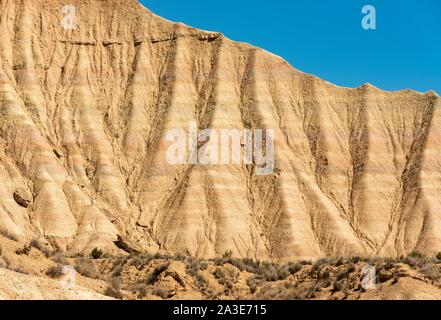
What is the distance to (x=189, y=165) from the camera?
225 feet

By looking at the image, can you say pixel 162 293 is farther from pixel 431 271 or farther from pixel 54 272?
pixel 431 271

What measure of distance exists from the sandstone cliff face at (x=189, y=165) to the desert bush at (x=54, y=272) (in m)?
28.8

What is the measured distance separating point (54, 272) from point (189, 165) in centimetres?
4147

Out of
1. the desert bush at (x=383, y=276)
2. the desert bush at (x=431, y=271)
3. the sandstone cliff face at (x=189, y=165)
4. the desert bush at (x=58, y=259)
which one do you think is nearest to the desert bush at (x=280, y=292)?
the desert bush at (x=383, y=276)

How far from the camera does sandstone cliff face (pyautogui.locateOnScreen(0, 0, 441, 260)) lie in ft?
207

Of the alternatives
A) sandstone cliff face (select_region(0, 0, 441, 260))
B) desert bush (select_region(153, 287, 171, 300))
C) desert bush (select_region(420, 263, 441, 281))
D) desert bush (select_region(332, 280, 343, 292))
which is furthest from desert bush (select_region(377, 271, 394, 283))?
sandstone cliff face (select_region(0, 0, 441, 260))

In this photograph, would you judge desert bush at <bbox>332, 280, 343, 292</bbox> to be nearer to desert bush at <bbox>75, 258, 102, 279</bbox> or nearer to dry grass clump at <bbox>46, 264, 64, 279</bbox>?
desert bush at <bbox>75, 258, 102, 279</bbox>

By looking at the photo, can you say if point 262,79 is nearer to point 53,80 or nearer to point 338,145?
point 338,145

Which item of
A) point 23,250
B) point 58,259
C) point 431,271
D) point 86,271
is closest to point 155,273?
point 86,271

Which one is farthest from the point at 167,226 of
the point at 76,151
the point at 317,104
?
the point at 317,104

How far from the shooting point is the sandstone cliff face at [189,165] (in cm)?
6300

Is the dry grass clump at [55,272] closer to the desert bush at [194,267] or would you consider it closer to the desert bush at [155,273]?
the desert bush at [155,273]

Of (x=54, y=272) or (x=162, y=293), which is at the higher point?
(x=54, y=272)

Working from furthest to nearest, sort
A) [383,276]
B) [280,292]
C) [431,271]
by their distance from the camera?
[280,292]
[383,276]
[431,271]
